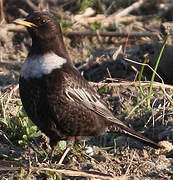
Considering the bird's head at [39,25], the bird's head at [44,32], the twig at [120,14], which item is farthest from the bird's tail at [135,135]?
the twig at [120,14]

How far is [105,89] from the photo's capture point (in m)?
7.27

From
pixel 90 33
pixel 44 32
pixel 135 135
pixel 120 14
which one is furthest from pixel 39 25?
pixel 120 14

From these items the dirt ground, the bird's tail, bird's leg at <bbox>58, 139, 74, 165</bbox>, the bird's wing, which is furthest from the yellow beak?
the bird's tail

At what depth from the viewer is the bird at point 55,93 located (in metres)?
5.54

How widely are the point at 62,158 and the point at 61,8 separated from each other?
4.62m

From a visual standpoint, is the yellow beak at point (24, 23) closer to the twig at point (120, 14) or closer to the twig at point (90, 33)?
the twig at point (90, 33)

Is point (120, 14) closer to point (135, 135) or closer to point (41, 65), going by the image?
point (135, 135)

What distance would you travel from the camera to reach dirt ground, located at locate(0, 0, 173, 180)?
5.78 metres

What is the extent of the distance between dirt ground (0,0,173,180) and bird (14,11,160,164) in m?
0.25

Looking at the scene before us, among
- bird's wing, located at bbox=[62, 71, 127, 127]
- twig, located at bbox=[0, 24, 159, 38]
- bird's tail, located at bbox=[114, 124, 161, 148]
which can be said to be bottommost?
bird's tail, located at bbox=[114, 124, 161, 148]

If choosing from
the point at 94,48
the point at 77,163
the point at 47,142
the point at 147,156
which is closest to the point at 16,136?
the point at 47,142

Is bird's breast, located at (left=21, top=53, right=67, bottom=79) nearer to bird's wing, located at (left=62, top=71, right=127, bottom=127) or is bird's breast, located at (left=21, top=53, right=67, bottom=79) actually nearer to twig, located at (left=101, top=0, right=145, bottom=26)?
bird's wing, located at (left=62, top=71, right=127, bottom=127)

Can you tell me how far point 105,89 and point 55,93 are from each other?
1803 millimetres

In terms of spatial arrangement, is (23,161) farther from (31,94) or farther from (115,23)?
(115,23)
